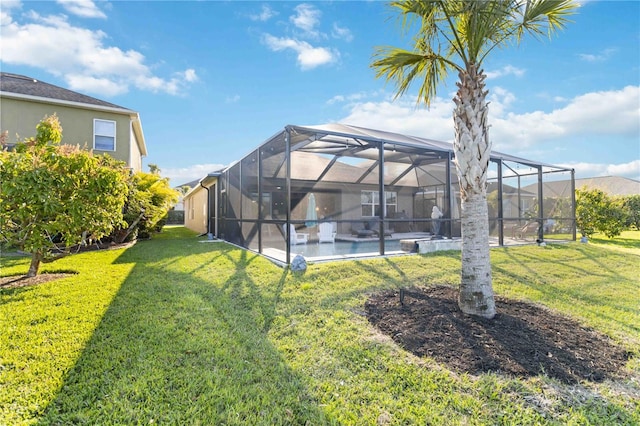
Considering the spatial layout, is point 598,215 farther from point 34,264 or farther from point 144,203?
point 34,264

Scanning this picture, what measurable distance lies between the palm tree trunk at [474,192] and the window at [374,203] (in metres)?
11.2

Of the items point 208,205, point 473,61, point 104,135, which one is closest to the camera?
point 473,61

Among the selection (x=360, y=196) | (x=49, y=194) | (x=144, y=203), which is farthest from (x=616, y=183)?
(x=49, y=194)

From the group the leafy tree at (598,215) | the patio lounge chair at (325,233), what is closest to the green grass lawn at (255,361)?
the patio lounge chair at (325,233)

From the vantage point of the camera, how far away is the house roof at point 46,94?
11.7m

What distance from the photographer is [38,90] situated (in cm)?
1251

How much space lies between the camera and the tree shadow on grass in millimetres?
2029

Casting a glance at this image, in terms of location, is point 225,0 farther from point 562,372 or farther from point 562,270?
point 562,270

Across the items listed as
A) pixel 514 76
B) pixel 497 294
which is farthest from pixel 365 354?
pixel 514 76

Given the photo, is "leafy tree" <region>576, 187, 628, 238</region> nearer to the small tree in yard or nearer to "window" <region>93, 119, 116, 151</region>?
the small tree in yard

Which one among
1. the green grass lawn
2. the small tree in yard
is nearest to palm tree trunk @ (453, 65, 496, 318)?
the green grass lawn

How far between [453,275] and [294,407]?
476cm

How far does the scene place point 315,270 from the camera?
593cm

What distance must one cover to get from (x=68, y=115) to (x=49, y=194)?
10.5 metres
